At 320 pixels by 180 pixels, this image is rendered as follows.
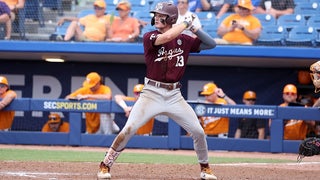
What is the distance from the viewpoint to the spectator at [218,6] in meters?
12.4

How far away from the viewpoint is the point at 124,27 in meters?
12.2

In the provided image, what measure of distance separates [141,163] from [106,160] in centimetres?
189

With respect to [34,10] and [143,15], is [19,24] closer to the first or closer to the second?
[34,10]

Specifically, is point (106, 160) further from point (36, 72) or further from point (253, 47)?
point (36, 72)

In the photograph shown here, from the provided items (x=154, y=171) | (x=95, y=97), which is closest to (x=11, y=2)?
(x=95, y=97)

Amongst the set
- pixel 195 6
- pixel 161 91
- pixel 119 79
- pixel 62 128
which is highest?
pixel 195 6

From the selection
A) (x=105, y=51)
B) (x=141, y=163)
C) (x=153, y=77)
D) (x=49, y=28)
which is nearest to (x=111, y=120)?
(x=105, y=51)

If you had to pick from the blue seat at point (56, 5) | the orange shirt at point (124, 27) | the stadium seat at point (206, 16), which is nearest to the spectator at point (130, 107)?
the orange shirt at point (124, 27)

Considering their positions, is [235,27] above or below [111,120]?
above

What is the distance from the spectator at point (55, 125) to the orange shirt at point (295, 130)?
3913 mm

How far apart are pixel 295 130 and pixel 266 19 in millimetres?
2270

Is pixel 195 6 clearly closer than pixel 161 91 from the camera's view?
No

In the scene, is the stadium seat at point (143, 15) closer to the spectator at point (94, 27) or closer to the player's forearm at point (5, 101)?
the spectator at point (94, 27)

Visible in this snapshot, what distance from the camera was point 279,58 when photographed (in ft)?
38.2
